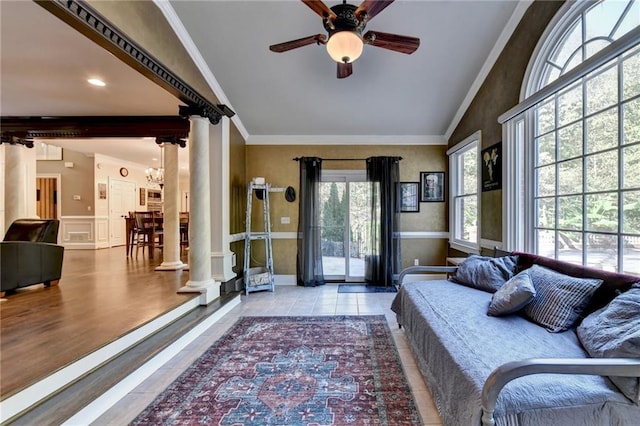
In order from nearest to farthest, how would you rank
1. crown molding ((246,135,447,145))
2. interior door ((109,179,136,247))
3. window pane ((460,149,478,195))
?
window pane ((460,149,478,195))
crown molding ((246,135,447,145))
interior door ((109,179,136,247))

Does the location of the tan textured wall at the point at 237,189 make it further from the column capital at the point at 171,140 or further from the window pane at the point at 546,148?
the window pane at the point at 546,148

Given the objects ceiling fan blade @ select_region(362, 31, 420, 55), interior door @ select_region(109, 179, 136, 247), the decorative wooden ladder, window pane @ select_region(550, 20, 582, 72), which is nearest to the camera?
ceiling fan blade @ select_region(362, 31, 420, 55)

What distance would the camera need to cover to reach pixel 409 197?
5.36 meters

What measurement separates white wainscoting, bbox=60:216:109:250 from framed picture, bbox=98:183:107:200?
23.6 inches

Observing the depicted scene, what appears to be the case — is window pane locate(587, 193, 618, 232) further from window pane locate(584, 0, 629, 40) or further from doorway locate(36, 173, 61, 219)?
doorway locate(36, 173, 61, 219)

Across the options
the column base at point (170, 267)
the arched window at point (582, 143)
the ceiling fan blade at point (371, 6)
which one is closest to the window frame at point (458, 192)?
the arched window at point (582, 143)

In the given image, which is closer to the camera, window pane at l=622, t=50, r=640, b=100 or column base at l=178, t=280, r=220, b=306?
window pane at l=622, t=50, r=640, b=100

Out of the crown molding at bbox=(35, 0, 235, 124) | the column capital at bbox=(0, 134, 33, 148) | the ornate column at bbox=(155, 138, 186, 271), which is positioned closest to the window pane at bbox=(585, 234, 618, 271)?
the crown molding at bbox=(35, 0, 235, 124)

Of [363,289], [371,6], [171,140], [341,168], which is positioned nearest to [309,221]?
[341,168]

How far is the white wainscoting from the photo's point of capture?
829 cm

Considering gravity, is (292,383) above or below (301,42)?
below

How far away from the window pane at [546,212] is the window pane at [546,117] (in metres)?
0.66

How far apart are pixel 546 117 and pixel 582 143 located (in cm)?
54

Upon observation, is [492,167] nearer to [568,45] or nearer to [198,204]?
[568,45]
